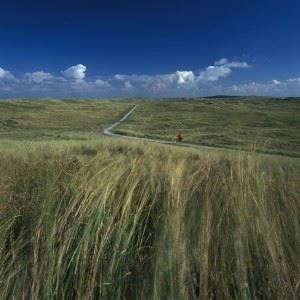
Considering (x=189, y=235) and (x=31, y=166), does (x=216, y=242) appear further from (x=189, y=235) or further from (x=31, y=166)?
(x=31, y=166)

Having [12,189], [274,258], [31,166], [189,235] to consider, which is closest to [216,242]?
[189,235]

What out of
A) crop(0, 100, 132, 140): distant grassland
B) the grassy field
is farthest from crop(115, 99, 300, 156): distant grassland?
crop(0, 100, 132, 140): distant grassland

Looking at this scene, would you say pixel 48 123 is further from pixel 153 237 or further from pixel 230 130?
pixel 153 237

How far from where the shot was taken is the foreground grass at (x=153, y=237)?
7.08ft

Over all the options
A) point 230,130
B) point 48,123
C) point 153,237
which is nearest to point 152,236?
point 153,237

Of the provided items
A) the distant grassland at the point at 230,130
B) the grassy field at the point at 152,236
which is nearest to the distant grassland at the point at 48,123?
the distant grassland at the point at 230,130

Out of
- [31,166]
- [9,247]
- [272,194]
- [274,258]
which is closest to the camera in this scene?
[274,258]

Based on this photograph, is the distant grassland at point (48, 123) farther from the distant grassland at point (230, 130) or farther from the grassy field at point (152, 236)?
the grassy field at point (152, 236)

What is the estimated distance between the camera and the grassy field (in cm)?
216

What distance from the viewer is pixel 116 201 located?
293 centimetres

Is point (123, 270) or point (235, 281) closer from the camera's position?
point (235, 281)

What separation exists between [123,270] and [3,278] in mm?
732

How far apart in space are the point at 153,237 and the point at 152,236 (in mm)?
26

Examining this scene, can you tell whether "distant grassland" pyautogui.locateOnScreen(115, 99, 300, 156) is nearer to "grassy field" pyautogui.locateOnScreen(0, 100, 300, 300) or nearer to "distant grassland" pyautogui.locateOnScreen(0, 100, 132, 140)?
"grassy field" pyautogui.locateOnScreen(0, 100, 300, 300)
